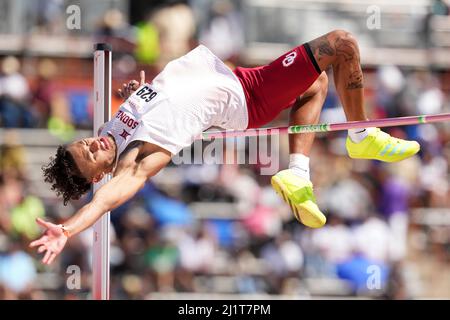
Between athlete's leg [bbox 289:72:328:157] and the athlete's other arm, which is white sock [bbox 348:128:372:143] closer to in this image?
athlete's leg [bbox 289:72:328:157]

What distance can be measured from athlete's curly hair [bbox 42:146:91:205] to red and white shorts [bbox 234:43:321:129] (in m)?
1.10

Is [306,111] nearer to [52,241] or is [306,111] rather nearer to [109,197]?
[109,197]

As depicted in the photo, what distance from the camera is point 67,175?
564cm

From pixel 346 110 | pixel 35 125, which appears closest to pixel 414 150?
pixel 346 110

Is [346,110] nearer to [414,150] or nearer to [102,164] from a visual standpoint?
[414,150]

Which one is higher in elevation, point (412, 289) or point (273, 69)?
point (273, 69)

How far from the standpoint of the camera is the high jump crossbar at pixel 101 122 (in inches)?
240

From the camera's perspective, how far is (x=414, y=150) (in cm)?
592

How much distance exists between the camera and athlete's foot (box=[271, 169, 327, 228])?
5.80 metres

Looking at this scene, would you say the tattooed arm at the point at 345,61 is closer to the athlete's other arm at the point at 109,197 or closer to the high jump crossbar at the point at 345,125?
the high jump crossbar at the point at 345,125

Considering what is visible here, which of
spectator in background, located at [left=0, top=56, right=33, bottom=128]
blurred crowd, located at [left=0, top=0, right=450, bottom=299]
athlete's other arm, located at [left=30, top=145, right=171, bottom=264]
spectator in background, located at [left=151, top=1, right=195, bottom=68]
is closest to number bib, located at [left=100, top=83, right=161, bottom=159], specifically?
athlete's other arm, located at [left=30, top=145, right=171, bottom=264]
